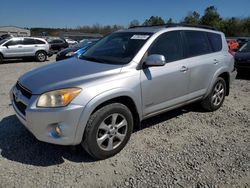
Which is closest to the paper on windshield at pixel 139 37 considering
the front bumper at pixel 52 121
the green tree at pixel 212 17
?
the front bumper at pixel 52 121

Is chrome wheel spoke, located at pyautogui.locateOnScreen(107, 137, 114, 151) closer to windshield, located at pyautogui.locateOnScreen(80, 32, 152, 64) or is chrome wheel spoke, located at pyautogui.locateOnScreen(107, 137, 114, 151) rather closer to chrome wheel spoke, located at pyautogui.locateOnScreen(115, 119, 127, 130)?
chrome wheel spoke, located at pyautogui.locateOnScreen(115, 119, 127, 130)

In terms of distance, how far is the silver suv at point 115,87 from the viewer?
123 inches

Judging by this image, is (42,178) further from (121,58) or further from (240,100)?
(240,100)

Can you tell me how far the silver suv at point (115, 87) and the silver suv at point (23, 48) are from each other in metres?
12.5

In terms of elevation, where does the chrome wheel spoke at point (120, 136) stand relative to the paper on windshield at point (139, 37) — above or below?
below

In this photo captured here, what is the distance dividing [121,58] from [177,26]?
1380 millimetres

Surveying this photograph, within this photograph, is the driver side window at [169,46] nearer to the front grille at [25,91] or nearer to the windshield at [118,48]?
the windshield at [118,48]

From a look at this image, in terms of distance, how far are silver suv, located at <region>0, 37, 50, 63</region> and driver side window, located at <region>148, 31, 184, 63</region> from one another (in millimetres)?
13526

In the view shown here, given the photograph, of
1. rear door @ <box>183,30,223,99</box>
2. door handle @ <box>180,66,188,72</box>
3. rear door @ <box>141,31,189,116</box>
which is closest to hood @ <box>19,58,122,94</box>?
→ rear door @ <box>141,31,189,116</box>

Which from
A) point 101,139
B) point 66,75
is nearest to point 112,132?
point 101,139

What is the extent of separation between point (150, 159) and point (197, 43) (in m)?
2.46

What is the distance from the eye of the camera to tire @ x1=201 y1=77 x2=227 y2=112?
17.3ft

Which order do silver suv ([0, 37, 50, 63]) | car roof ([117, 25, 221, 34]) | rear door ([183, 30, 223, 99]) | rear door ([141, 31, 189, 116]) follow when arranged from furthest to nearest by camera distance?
silver suv ([0, 37, 50, 63]), rear door ([183, 30, 223, 99]), car roof ([117, 25, 221, 34]), rear door ([141, 31, 189, 116])

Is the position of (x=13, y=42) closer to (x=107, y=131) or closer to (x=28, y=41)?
(x=28, y=41)
